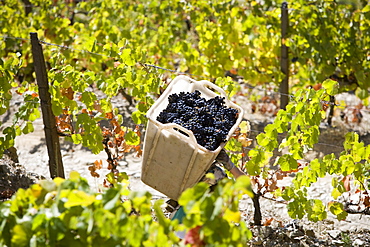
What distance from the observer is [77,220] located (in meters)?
1.35

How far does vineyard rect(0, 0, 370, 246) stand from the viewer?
136 cm

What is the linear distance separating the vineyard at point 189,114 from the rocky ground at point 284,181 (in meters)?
0.01

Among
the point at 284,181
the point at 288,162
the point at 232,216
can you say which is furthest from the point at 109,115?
the point at 232,216

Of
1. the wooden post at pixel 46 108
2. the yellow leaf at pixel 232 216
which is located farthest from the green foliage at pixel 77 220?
the wooden post at pixel 46 108

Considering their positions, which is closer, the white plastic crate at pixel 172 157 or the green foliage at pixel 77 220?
the green foliage at pixel 77 220

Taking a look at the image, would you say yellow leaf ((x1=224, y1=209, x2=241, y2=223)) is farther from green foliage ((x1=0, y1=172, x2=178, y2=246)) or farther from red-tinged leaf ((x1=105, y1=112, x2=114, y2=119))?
red-tinged leaf ((x1=105, y1=112, x2=114, y2=119))

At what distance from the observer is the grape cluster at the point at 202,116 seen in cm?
213

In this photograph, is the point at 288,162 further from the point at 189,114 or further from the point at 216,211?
the point at 216,211

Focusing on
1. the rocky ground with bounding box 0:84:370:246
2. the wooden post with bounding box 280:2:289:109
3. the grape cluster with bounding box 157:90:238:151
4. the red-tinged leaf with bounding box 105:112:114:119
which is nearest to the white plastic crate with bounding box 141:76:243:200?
the grape cluster with bounding box 157:90:238:151

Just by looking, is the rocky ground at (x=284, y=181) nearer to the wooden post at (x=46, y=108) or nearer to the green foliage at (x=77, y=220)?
the wooden post at (x=46, y=108)

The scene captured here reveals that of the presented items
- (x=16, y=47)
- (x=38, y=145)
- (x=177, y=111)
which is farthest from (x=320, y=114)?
(x=16, y=47)

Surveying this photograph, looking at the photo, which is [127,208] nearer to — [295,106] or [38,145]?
[295,106]

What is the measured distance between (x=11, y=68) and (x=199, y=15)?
2.08 m

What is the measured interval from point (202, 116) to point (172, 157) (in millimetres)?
219
